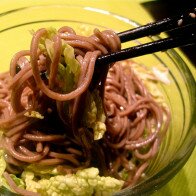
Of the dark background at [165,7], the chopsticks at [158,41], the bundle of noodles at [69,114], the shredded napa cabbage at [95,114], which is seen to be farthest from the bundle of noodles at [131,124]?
the dark background at [165,7]

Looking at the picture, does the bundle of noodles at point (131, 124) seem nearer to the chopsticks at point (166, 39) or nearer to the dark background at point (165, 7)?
the chopsticks at point (166, 39)

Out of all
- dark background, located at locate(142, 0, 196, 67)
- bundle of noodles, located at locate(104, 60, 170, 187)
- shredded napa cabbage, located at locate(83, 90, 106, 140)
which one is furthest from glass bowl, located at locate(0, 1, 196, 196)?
dark background, located at locate(142, 0, 196, 67)

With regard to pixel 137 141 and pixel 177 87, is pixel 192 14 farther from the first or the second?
pixel 137 141

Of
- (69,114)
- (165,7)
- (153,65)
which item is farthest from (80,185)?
(165,7)

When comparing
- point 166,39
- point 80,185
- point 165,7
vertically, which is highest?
point 165,7

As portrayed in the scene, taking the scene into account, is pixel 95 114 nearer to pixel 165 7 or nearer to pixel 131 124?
pixel 131 124

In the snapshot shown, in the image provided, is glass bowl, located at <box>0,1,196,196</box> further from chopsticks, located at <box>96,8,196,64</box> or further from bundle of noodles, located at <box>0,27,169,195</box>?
chopsticks, located at <box>96,8,196,64</box>

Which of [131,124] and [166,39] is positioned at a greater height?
[166,39]
